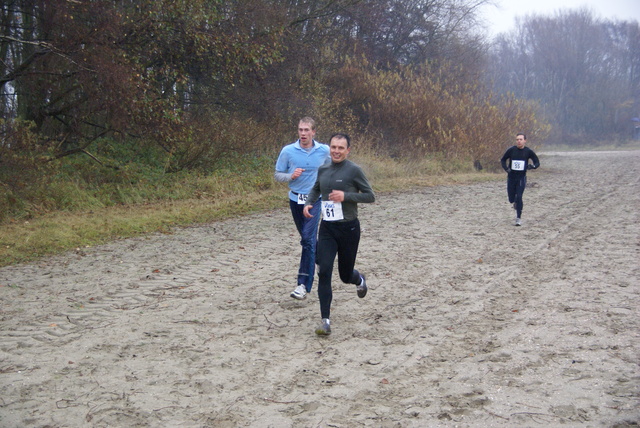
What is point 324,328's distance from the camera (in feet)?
20.7

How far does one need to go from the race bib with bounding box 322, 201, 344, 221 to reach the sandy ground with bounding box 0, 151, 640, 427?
1131 millimetres

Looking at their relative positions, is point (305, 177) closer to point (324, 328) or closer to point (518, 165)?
point (324, 328)

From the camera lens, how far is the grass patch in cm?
1107

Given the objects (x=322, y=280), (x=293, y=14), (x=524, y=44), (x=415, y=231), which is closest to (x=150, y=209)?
(x=415, y=231)

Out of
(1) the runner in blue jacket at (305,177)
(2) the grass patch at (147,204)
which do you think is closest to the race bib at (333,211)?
(1) the runner in blue jacket at (305,177)

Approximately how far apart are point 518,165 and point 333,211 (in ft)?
26.6

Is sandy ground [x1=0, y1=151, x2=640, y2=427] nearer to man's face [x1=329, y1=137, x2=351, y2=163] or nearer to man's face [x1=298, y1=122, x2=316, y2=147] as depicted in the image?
man's face [x1=329, y1=137, x2=351, y2=163]

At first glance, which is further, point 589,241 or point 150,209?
point 150,209

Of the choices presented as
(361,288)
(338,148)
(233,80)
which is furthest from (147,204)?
(338,148)

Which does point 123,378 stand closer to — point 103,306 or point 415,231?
point 103,306

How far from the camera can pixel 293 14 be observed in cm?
2359

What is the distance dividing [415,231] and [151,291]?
5949mm

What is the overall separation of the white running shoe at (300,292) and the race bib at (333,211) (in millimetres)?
1505

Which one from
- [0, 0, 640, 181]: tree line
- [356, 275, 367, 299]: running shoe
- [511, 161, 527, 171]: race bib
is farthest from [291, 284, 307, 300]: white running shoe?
[0, 0, 640, 181]: tree line
